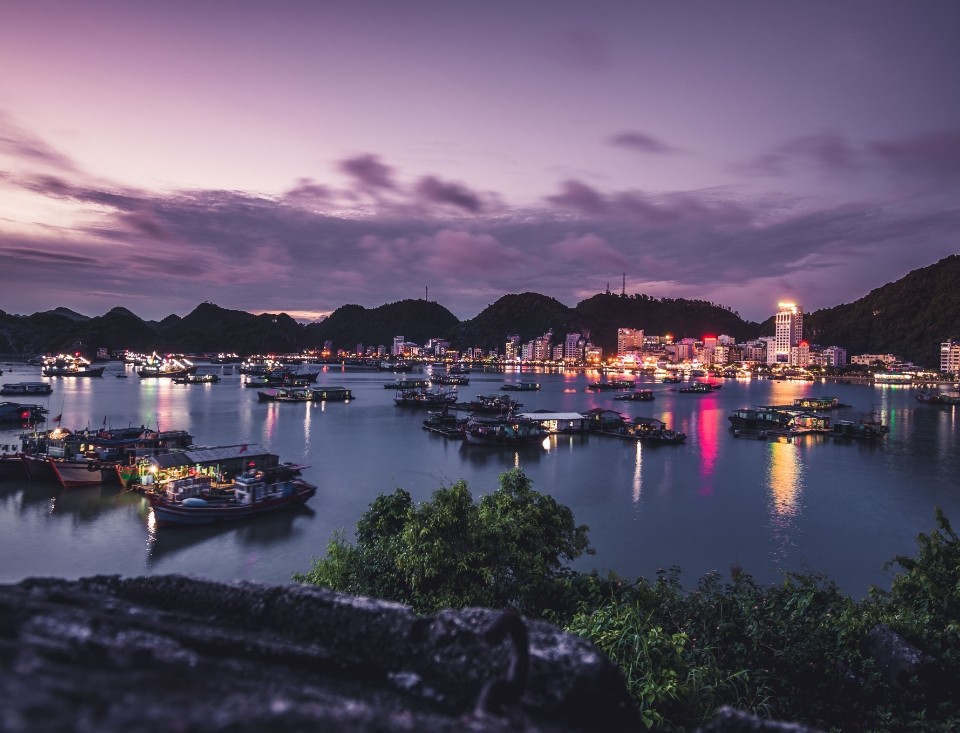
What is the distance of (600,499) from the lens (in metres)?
25.6

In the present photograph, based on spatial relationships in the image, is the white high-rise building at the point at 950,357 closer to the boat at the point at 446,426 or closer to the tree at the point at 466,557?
the boat at the point at 446,426

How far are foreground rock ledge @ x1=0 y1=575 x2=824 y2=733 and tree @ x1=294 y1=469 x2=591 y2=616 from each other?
253 inches

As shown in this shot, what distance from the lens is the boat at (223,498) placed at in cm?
1952

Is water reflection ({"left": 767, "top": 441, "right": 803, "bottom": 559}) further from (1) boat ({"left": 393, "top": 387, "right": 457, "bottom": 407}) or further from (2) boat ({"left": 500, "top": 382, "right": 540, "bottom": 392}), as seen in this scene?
(2) boat ({"left": 500, "top": 382, "right": 540, "bottom": 392})

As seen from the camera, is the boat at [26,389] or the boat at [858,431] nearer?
the boat at [858,431]

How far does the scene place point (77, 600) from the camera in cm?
175

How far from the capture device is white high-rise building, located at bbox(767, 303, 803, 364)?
6599 inches

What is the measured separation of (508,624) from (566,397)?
79157 mm

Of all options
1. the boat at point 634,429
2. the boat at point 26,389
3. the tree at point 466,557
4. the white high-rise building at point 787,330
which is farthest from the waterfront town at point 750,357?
the tree at point 466,557

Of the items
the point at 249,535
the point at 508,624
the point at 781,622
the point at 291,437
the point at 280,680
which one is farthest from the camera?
the point at 291,437

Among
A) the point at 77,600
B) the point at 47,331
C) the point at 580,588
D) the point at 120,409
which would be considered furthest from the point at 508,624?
the point at 47,331

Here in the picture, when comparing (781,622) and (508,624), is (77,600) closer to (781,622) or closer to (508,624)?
(508,624)

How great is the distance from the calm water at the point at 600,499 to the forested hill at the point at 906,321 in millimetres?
105208

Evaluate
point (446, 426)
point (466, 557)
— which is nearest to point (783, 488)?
point (466, 557)
